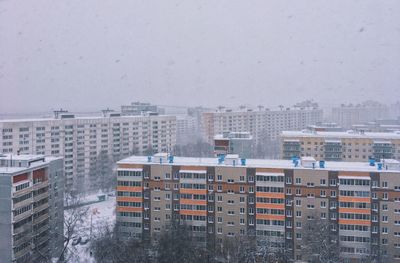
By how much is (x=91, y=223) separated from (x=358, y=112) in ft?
74.8

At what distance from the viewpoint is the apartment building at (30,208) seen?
5.52 metres

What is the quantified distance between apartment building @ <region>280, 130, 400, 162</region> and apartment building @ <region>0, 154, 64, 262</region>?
826cm

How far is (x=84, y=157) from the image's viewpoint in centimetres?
1349

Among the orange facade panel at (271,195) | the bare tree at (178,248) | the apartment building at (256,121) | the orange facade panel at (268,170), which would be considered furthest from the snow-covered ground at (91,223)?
the apartment building at (256,121)

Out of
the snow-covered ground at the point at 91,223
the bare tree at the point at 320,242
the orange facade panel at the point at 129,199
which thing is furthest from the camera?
the orange facade panel at the point at 129,199

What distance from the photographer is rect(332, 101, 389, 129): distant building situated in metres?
27.1

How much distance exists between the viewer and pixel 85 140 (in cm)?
1359

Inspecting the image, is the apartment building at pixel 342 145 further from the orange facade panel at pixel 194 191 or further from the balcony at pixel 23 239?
the balcony at pixel 23 239

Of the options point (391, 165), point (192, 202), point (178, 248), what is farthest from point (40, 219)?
point (391, 165)

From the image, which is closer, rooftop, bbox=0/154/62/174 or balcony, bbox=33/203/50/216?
rooftop, bbox=0/154/62/174

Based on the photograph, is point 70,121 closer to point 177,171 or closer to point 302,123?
point 177,171

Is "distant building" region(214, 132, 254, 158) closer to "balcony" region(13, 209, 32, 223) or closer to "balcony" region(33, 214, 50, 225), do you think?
"balcony" region(33, 214, 50, 225)

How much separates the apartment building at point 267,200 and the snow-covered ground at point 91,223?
78 centimetres

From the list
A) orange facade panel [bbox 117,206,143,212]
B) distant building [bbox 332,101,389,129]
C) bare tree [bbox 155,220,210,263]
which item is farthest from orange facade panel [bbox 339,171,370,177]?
distant building [bbox 332,101,389,129]
